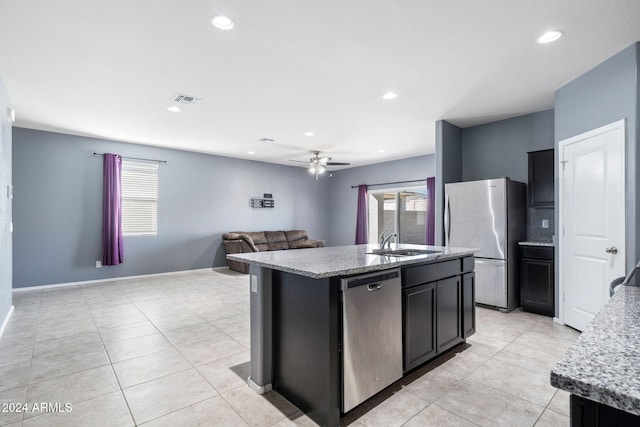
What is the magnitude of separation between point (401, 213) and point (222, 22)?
687 centimetres

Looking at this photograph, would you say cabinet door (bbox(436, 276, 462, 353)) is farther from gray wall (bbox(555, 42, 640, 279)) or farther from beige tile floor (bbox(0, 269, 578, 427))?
gray wall (bbox(555, 42, 640, 279))

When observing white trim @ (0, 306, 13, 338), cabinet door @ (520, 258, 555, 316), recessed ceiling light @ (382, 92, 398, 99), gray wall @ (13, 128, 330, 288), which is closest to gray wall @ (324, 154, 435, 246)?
gray wall @ (13, 128, 330, 288)

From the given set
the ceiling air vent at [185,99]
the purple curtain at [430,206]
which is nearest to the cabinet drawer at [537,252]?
the purple curtain at [430,206]

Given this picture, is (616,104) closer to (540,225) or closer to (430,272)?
(540,225)

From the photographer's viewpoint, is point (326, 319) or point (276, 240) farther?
point (276, 240)

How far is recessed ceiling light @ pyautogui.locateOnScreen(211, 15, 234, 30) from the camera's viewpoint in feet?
7.67

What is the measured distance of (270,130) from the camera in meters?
5.34

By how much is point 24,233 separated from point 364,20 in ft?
20.2

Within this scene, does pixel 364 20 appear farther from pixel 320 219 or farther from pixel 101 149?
pixel 320 219

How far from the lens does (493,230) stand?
4141 millimetres

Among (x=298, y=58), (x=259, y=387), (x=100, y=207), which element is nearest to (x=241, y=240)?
(x=100, y=207)

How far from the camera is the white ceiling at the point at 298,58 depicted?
2.28 m

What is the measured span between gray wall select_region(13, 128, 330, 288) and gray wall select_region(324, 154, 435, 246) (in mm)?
1320

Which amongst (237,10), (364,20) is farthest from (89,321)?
(364,20)
